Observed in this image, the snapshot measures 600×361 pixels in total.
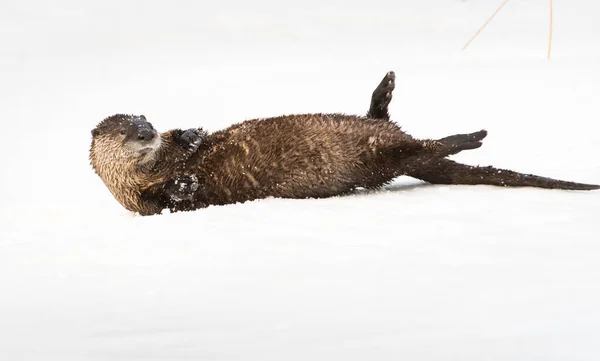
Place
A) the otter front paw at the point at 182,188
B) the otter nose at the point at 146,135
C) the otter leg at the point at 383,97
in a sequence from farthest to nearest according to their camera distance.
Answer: the otter leg at the point at 383,97, the otter nose at the point at 146,135, the otter front paw at the point at 182,188

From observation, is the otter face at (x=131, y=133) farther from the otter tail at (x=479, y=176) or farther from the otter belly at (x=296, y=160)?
the otter tail at (x=479, y=176)

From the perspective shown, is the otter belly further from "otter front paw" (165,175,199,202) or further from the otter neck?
the otter neck

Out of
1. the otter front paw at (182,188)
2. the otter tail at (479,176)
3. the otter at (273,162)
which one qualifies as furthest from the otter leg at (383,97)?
the otter front paw at (182,188)

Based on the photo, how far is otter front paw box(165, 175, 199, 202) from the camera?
13.7 ft

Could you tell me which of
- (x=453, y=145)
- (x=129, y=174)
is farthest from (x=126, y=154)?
(x=453, y=145)

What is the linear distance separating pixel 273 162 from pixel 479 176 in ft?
3.31

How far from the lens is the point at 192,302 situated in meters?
2.88

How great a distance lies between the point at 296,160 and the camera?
4289 mm

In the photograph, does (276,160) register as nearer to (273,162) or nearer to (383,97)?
(273,162)

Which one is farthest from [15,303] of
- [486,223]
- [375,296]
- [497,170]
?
[497,170]

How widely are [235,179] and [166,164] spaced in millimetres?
379

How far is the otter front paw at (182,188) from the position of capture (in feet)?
13.7

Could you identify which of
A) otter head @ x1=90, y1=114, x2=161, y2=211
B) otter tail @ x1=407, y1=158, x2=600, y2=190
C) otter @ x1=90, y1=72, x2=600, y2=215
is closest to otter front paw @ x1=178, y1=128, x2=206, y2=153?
otter @ x1=90, y1=72, x2=600, y2=215

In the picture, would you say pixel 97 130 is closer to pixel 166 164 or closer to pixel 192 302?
pixel 166 164
